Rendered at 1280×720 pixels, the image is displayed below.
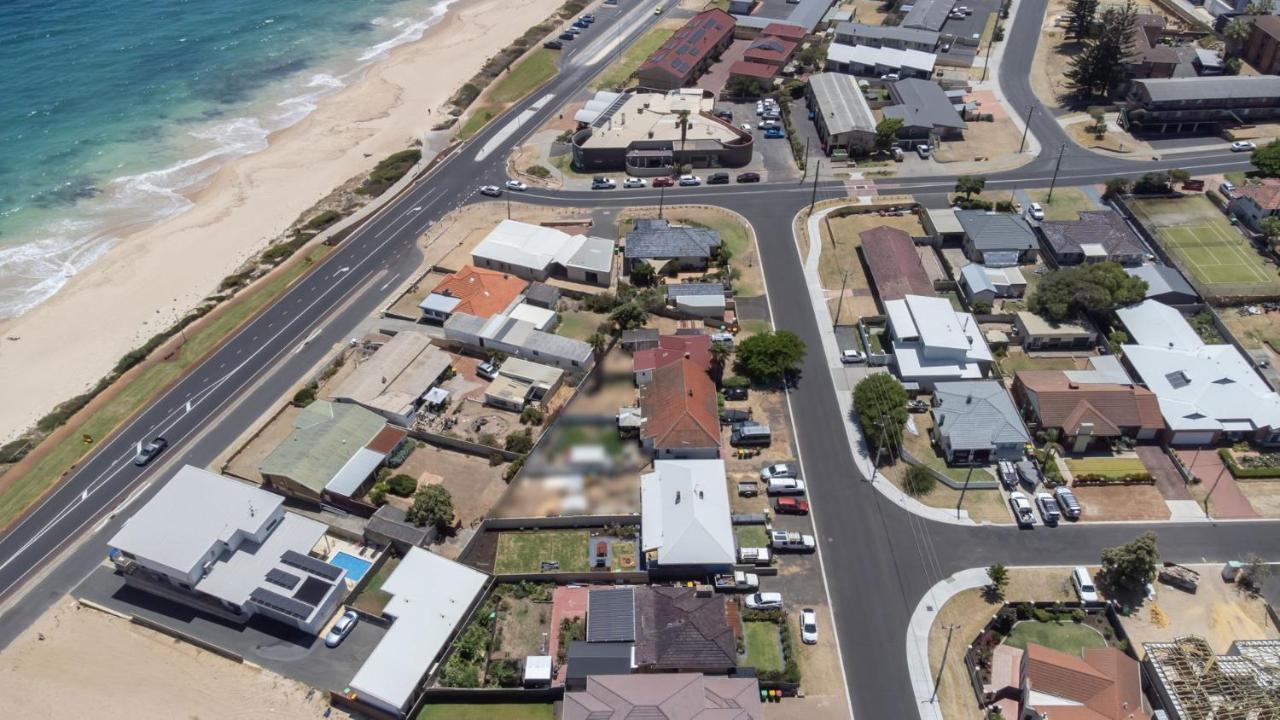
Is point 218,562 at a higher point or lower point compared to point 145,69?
lower

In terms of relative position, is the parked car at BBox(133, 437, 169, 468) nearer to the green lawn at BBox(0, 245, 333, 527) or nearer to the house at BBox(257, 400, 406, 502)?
the green lawn at BBox(0, 245, 333, 527)

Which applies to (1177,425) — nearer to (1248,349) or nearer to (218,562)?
(1248,349)

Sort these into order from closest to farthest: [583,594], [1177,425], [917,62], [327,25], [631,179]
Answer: [583,594] < [1177,425] < [631,179] < [917,62] < [327,25]

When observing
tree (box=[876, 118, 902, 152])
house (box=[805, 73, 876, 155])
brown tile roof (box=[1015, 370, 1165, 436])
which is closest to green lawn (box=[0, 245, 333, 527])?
house (box=[805, 73, 876, 155])

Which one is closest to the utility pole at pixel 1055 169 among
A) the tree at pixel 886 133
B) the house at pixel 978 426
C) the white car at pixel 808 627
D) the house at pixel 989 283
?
the house at pixel 989 283

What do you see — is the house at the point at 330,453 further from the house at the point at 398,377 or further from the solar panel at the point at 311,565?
the solar panel at the point at 311,565

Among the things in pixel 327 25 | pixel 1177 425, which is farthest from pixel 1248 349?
pixel 327 25

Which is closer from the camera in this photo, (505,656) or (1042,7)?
(505,656)
